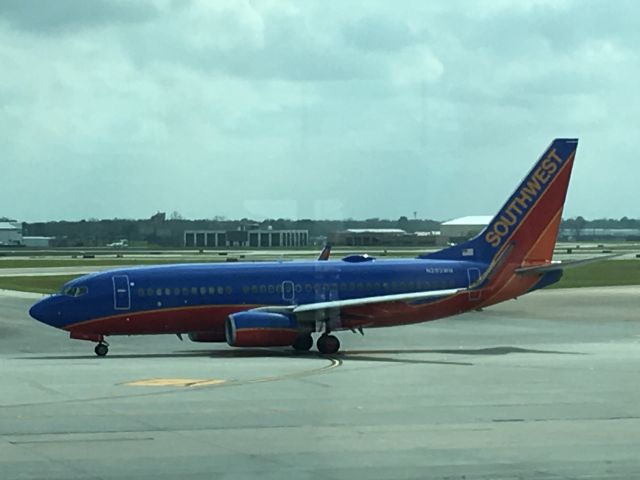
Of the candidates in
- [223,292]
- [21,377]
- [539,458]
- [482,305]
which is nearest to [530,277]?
[482,305]

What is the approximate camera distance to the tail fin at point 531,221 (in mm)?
37281

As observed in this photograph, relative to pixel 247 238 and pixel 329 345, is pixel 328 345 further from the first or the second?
pixel 247 238

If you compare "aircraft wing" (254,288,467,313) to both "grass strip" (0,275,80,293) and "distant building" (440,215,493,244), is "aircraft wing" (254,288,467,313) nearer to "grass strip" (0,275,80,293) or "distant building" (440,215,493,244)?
"distant building" (440,215,493,244)

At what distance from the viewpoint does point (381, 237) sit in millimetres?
40125

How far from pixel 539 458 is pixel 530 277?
22446 mm

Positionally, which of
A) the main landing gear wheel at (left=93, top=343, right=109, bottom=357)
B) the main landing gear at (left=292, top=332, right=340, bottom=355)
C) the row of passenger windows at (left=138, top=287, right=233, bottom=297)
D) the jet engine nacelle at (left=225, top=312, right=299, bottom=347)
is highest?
the row of passenger windows at (left=138, top=287, right=233, bottom=297)

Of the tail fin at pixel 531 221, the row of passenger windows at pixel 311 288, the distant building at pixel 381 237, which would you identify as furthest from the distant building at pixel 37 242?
the tail fin at pixel 531 221

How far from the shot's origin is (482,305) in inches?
1446

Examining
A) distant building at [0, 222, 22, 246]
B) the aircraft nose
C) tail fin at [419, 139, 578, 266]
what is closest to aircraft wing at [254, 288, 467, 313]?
tail fin at [419, 139, 578, 266]

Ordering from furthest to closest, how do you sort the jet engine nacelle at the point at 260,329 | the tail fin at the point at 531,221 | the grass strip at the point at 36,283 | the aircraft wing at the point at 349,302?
the grass strip at the point at 36,283 → the tail fin at the point at 531,221 → the aircraft wing at the point at 349,302 → the jet engine nacelle at the point at 260,329

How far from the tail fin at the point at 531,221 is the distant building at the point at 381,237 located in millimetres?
1758

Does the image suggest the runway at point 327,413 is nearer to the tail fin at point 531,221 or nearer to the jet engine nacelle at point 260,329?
the jet engine nacelle at point 260,329

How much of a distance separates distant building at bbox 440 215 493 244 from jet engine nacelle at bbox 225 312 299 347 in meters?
7.39

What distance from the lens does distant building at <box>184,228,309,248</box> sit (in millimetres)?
37881
